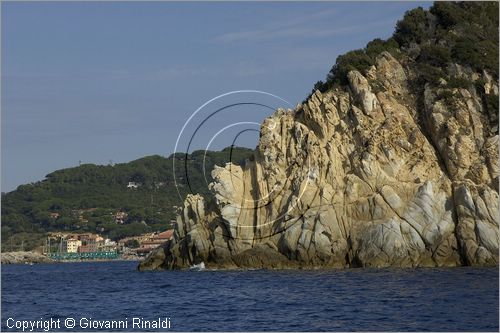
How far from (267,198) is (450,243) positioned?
14093mm

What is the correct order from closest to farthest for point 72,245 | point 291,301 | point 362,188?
point 291,301, point 362,188, point 72,245

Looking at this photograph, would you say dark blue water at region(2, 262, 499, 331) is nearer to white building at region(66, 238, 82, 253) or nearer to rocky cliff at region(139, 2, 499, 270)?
rocky cliff at region(139, 2, 499, 270)

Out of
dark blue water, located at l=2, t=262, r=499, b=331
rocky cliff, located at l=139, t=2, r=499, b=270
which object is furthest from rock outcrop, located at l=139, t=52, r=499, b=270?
dark blue water, located at l=2, t=262, r=499, b=331

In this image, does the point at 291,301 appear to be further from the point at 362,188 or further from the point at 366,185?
the point at 366,185

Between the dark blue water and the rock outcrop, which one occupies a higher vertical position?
the rock outcrop

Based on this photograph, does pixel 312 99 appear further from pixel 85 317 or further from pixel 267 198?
pixel 85 317

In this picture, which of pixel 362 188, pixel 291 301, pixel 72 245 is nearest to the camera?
pixel 291 301

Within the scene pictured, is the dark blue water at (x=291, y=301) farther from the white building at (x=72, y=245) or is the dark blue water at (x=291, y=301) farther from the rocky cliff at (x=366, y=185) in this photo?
the white building at (x=72, y=245)

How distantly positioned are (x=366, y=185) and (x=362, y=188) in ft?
1.11

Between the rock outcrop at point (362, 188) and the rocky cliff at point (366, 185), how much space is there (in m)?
0.08

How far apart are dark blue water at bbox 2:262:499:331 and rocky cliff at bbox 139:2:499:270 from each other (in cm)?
349

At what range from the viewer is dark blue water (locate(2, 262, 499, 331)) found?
39.3 meters

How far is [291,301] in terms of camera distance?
4722 centimetres

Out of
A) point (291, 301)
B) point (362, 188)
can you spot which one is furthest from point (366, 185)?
point (291, 301)
